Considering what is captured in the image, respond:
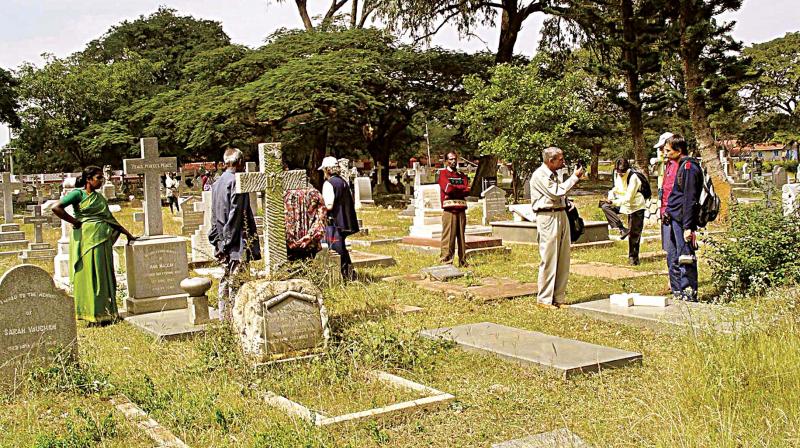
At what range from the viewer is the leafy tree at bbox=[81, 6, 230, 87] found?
51344 millimetres

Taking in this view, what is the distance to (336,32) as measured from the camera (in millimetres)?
33219

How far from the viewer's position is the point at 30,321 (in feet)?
21.3

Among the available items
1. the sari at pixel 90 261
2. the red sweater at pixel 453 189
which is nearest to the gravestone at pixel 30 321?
the sari at pixel 90 261

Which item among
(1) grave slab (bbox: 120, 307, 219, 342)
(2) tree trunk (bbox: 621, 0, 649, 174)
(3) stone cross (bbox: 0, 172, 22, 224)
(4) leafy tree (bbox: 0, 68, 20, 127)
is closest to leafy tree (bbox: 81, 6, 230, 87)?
(4) leafy tree (bbox: 0, 68, 20, 127)

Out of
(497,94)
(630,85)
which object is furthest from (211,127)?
(630,85)

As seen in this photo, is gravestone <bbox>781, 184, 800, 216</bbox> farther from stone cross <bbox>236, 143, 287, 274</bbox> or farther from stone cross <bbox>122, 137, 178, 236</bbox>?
stone cross <bbox>122, 137, 178, 236</bbox>

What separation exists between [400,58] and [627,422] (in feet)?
91.1

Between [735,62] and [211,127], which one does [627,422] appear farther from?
[211,127]

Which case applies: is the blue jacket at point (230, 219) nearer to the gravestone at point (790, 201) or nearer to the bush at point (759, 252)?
the bush at point (759, 252)

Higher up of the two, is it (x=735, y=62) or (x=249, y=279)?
(x=735, y=62)

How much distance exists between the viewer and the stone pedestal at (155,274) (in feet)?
32.4

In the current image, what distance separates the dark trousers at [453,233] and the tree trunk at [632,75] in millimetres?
12333

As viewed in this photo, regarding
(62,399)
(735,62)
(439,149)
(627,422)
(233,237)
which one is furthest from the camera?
(439,149)

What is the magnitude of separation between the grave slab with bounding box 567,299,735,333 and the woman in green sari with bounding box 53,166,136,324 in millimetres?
5169
